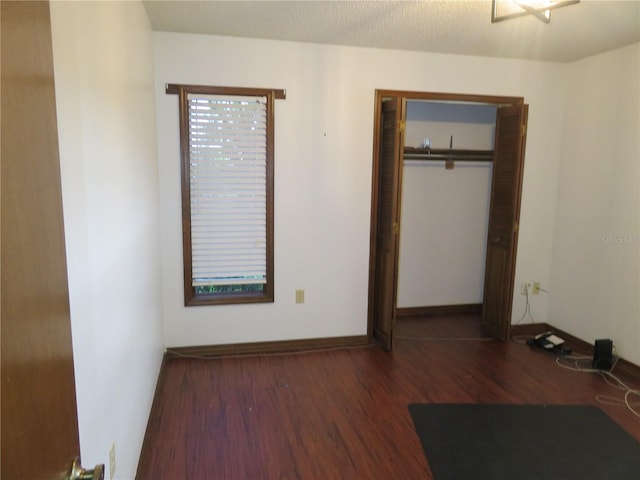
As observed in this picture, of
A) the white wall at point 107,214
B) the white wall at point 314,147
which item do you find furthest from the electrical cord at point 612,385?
the white wall at point 107,214

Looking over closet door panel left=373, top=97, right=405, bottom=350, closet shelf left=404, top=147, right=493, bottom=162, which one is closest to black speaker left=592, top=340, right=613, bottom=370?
closet door panel left=373, top=97, right=405, bottom=350

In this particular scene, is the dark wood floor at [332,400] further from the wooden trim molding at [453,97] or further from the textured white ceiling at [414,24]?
the textured white ceiling at [414,24]

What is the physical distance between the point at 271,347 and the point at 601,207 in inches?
120

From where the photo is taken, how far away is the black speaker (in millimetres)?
3365

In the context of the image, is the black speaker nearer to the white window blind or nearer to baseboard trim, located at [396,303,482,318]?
baseboard trim, located at [396,303,482,318]

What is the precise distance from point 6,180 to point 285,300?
3142 millimetres

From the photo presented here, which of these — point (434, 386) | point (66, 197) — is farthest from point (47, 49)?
point (434, 386)

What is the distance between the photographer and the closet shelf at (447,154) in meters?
4.34

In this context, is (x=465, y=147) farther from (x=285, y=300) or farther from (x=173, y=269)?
(x=173, y=269)

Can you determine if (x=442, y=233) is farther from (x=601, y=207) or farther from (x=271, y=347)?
(x=271, y=347)

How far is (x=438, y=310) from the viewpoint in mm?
4766

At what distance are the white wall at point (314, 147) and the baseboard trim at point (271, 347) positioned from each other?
53 mm

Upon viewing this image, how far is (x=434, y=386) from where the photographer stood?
314 centimetres

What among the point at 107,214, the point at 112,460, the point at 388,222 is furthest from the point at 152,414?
the point at 388,222
